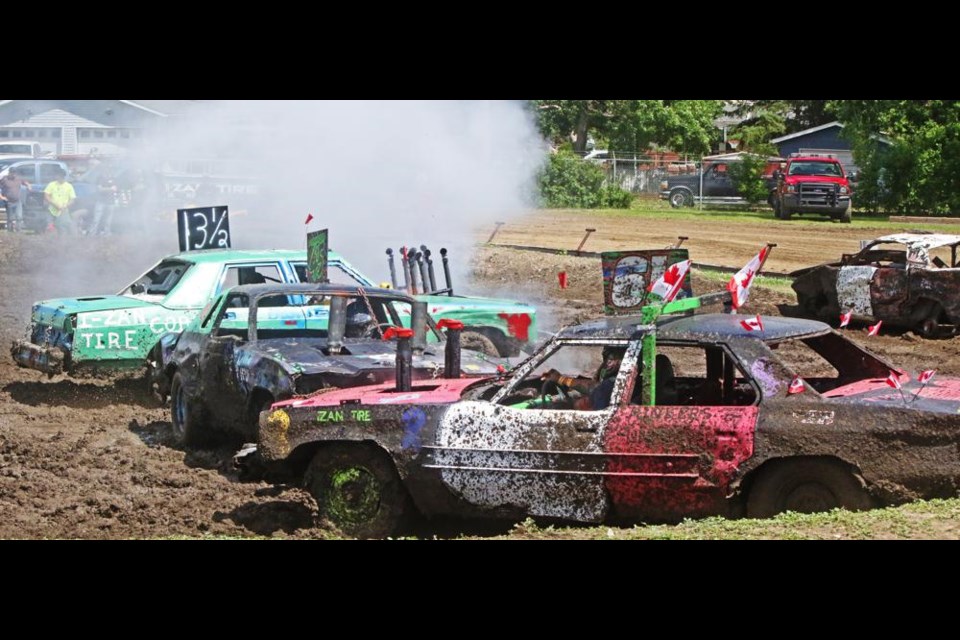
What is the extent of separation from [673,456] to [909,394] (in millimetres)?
1314

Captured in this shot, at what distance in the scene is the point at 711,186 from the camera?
1522 inches

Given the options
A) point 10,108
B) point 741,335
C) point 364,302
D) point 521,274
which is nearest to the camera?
point 741,335

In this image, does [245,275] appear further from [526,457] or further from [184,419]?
[526,457]

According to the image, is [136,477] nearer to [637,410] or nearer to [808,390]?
[637,410]

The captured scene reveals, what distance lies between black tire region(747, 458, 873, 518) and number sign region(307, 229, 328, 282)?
19.2 ft

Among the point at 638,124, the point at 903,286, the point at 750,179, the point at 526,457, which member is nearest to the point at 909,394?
the point at 526,457

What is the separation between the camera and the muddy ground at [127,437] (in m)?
8.23

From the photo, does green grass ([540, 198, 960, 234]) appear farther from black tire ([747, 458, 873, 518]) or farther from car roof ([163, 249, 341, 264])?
black tire ([747, 458, 873, 518])

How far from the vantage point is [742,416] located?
6.99 m

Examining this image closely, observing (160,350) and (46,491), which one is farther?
(160,350)

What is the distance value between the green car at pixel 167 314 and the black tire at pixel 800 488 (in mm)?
5328

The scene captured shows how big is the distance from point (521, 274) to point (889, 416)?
1588cm

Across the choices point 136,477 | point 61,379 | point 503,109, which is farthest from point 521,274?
point 136,477

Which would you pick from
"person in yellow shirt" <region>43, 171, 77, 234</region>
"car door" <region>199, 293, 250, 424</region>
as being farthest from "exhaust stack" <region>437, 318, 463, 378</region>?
"person in yellow shirt" <region>43, 171, 77, 234</region>
